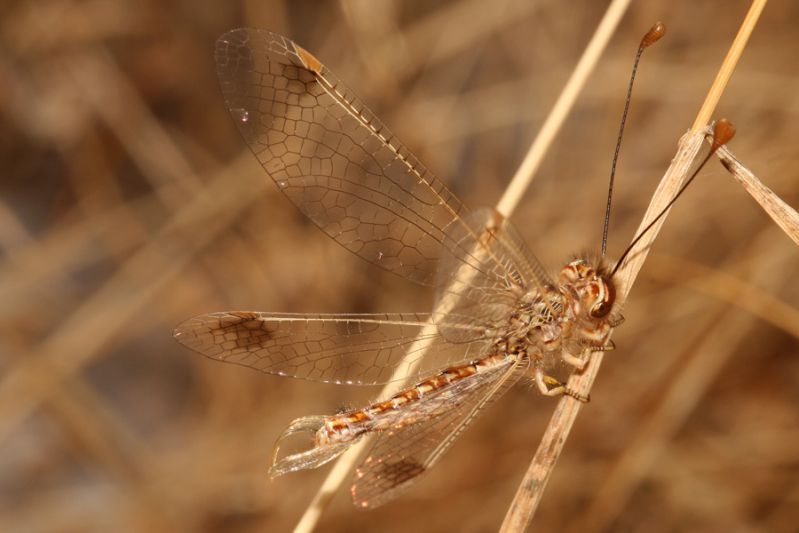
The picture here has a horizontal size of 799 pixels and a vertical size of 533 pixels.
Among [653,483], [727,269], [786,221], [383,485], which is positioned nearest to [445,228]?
[383,485]

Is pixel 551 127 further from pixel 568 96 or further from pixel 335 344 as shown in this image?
pixel 335 344

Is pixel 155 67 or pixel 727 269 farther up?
pixel 155 67

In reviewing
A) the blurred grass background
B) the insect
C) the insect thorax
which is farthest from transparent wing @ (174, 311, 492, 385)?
the blurred grass background

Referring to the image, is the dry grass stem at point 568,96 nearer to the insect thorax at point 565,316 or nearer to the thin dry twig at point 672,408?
the insect thorax at point 565,316

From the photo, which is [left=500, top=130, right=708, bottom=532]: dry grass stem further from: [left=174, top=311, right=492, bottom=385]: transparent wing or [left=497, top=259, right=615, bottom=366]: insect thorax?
[left=174, top=311, right=492, bottom=385]: transparent wing

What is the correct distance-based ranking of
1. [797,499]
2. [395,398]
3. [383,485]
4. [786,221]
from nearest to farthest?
[786,221]
[383,485]
[395,398]
[797,499]

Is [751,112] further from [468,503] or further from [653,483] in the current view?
[468,503]

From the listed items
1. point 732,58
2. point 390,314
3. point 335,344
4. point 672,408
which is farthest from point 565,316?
point 672,408
